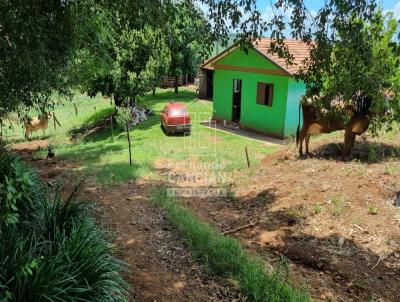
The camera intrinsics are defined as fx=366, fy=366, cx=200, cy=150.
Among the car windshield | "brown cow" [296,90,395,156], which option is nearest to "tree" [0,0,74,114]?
"brown cow" [296,90,395,156]

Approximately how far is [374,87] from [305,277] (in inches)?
117

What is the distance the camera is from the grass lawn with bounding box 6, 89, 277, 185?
39.8 ft

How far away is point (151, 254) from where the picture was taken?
210 inches

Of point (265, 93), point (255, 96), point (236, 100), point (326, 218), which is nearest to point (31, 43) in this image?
point (326, 218)

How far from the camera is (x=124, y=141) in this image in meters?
18.1

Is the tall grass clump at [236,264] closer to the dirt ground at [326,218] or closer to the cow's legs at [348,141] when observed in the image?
the dirt ground at [326,218]

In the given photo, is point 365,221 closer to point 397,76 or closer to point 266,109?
point 397,76

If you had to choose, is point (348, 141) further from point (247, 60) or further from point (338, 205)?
point (247, 60)

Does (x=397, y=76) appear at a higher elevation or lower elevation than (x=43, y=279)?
higher

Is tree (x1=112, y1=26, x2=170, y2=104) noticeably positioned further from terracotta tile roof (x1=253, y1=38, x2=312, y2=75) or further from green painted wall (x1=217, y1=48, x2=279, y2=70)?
terracotta tile roof (x1=253, y1=38, x2=312, y2=75)

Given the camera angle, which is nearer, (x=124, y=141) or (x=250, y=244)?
(x=250, y=244)

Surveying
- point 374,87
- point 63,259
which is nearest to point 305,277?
point 374,87

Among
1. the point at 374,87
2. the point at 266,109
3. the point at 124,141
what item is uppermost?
the point at 374,87

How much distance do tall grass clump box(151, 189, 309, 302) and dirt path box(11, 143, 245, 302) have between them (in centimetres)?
14
